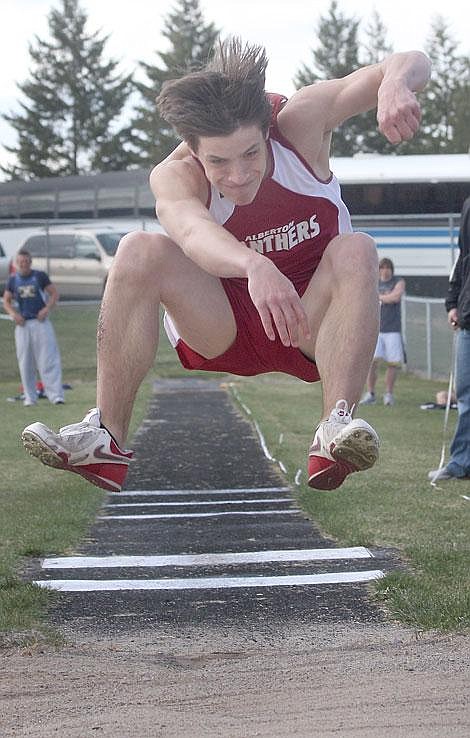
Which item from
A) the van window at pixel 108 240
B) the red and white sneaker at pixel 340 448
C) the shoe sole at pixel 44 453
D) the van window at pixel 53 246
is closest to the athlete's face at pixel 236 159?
the red and white sneaker at pixel 340 448

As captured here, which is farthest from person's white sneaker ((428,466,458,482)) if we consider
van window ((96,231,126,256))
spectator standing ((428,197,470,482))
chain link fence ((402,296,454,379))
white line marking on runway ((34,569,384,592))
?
van window ((96,231,126,256))

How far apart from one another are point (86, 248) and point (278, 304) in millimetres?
21168

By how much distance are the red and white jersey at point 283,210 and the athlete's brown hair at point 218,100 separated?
0.59ft

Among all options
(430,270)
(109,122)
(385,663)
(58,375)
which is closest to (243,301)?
(385,663)

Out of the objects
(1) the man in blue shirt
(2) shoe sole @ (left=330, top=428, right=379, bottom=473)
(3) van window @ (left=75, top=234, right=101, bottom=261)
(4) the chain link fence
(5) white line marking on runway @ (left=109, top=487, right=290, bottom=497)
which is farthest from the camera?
(3) van window @ (left=75, top=234, right=101, bottom=261)

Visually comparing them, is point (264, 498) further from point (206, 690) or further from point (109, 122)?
point (109, 122)

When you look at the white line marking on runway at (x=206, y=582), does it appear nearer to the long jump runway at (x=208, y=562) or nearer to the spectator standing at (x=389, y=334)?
the long jump runway at (x=208, y=562)

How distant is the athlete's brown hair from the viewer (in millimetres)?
4023

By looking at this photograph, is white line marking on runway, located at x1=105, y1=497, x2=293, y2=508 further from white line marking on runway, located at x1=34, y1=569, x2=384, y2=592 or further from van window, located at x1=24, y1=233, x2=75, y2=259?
van window, located at x1=24, y1=233, x2=75, y2=259

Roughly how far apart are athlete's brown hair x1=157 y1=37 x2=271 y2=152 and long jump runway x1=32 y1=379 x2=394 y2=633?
74.8 inches

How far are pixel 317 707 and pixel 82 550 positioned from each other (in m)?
2.66

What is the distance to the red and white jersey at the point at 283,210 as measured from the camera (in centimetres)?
427

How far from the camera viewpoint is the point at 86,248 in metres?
24.3

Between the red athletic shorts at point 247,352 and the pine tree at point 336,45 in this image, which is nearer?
the red athletic shorts at point 247,352
